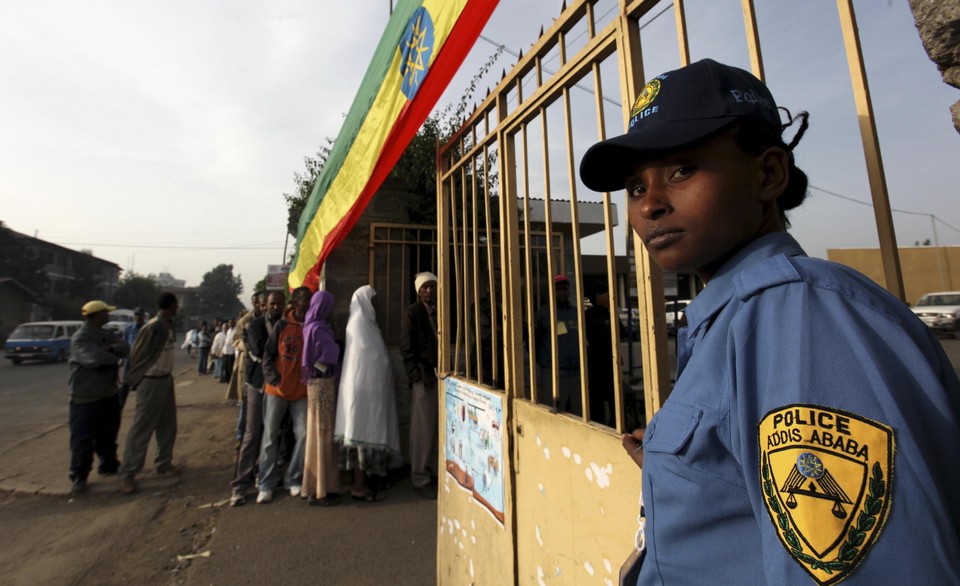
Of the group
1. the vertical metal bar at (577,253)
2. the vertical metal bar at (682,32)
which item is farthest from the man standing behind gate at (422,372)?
the vertical metal bar at (682,32)

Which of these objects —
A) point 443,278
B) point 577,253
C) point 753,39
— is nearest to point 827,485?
point 753,39

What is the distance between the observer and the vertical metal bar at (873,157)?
2.84 ft

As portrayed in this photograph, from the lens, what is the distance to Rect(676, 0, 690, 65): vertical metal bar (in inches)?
45.1

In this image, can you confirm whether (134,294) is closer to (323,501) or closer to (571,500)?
(323,501)

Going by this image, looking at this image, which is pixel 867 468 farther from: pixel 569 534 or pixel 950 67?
pixel 569 534

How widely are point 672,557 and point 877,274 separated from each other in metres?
0.74

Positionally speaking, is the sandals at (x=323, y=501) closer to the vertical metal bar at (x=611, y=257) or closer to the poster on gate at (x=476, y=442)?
the poster on gate at (x=476, y=442)

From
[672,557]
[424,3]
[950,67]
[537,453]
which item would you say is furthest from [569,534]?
[424,3]

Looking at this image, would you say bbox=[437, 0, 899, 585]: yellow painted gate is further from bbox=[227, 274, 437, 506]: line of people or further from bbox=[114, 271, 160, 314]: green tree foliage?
bbox=[114, 271, 160, 314]: green tree foliage

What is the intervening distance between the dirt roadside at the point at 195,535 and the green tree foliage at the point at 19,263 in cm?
4324

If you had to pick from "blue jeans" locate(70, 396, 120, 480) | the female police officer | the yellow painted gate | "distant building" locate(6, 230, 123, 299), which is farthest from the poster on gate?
"distant building" locate(6, 230, 123, 299)

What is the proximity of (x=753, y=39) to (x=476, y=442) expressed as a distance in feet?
6.25

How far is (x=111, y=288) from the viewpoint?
56.2 meters

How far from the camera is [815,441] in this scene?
49 centimetres
